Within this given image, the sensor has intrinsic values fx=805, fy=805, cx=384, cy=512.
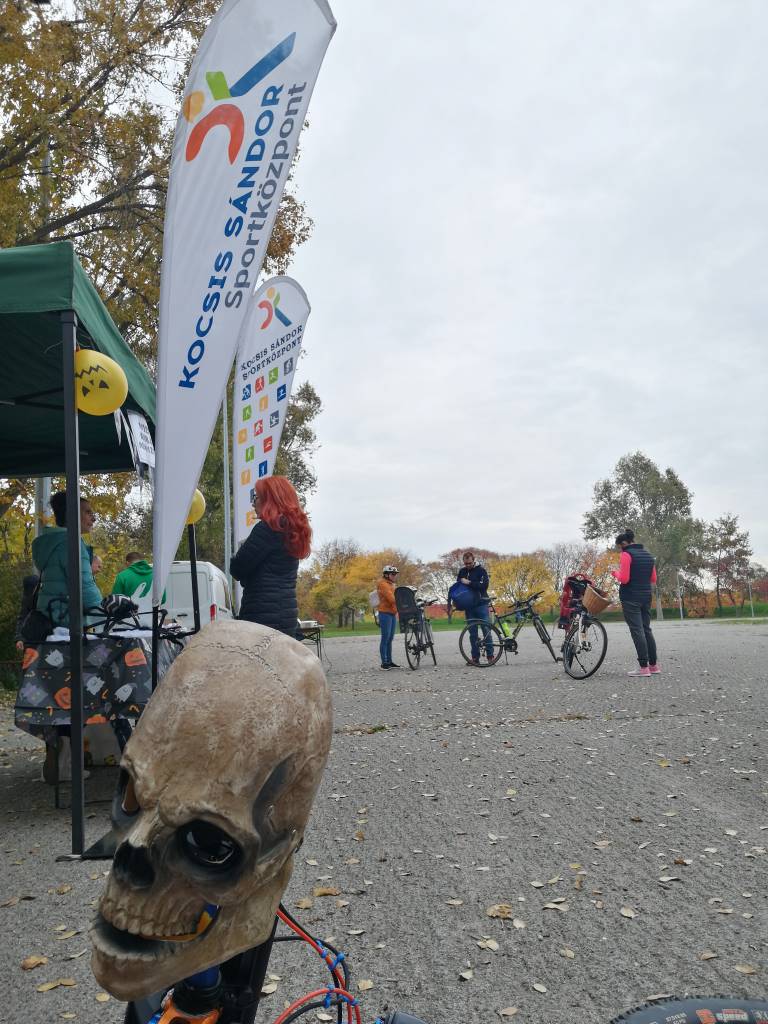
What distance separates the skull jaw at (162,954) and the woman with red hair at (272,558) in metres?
2.97

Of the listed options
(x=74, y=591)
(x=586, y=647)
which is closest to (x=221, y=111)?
(x=74, y=591)

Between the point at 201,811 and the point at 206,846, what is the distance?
66mm

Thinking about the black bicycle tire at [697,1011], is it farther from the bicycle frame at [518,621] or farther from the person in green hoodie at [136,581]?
the bicycle frame at [518,621]

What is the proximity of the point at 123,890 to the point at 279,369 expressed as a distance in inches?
370

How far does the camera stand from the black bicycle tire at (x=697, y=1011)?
50.2 inches

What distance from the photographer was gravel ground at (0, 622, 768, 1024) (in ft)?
9.64

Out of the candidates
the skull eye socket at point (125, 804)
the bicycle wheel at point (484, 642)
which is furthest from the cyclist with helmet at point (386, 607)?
the skull eye socket at point (125, 804)

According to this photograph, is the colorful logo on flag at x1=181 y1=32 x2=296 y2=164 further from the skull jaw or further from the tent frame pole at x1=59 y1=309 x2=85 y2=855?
the skull jaw

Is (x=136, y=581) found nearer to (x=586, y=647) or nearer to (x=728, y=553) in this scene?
(x=586, y=647)

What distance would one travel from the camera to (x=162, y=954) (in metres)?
1.00

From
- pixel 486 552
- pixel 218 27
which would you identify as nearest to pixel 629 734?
pixel 218 27

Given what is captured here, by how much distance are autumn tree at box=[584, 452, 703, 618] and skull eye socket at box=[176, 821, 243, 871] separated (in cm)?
7704

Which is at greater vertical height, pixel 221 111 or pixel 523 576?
pixel 221 111

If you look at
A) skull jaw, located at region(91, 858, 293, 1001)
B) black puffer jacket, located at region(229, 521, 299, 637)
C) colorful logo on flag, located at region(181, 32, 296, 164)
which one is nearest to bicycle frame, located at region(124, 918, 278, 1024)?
skull jaw, located at region(91, 858, 293, 1001)
